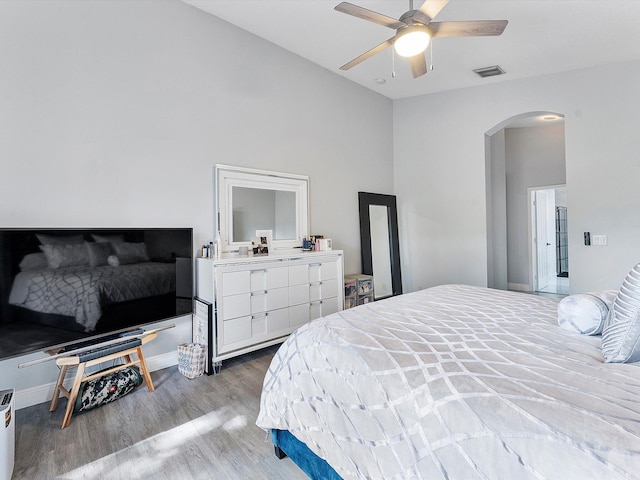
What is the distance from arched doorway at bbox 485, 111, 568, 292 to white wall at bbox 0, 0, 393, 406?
345 centimetres

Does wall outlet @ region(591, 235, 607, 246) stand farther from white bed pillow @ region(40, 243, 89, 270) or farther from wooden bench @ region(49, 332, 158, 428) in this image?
white bed pillow @ region(40, 243, 89, 270)

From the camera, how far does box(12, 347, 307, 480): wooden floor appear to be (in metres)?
1.71

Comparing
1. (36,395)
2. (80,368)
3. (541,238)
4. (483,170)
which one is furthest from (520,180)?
(36,395)

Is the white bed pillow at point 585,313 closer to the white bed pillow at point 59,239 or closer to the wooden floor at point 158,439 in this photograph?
the wooden floor at point 158,439

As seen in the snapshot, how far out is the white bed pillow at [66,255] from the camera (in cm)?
214

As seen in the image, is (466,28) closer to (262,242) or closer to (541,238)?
(262,242)

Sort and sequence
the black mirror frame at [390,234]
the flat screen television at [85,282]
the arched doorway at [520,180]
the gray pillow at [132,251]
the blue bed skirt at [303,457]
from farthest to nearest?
the arched doorway at [520,180] < the black mirror frame at [390,234] < the gray pillow at [132,251] < the flat screen television at [85,282] < the blue bed skirt at [303,457]

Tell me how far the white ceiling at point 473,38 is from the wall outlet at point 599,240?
1955 millimetres

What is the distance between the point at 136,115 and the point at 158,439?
239cm

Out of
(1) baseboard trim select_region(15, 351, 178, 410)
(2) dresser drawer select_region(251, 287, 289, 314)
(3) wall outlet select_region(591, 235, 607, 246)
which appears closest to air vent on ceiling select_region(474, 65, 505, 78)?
(3) wall outlet select_region(591, 235, 607, 246)

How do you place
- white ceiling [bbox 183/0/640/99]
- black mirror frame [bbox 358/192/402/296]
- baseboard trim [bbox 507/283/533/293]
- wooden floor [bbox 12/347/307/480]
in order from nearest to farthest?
wooden floor [bbox 12/347/307/480] < white ceiling [bbox 183/0/640/99] < black mirror frame [bbox 358/192/402/296] < baseboard trim [bbox 507/283/533/293]

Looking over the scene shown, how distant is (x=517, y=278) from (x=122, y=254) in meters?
6.52

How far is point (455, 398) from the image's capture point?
3.49 feet

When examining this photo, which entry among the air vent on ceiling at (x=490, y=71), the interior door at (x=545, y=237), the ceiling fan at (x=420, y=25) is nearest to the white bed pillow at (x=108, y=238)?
the ceiling fan at (x=420, y=25)
